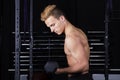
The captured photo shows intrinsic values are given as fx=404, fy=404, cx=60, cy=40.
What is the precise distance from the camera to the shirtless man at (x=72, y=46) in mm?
4512

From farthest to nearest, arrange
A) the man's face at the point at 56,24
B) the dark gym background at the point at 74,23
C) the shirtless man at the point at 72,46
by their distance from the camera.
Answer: the dark gym background at the point at 74,23 → the man's face at the point at 56,24 → the shirtless man at the point at 72,46

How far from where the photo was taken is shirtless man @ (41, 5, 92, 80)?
A: 4.51 m

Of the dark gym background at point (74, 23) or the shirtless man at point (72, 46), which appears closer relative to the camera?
the shirtless man at point (72, 46)

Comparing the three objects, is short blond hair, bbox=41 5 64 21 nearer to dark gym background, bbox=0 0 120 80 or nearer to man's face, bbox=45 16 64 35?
man's face, bbox=45 16 64 35

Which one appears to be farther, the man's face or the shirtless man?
the man's face

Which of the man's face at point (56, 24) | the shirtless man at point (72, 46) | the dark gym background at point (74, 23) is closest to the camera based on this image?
the shirtless man at point (72, 46)

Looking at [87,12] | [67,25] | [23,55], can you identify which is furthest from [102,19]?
[67,25]

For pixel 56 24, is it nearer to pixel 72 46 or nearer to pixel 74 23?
pixel 72 46

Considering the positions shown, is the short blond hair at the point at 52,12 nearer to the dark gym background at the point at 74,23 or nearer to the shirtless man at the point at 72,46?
the shirtless man at the point at 72,46

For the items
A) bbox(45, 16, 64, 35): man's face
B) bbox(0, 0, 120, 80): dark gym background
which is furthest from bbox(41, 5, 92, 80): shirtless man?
bbox(0, 0, 120, 80): dark gym background

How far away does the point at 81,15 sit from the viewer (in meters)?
8.18

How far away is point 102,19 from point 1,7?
206 cm

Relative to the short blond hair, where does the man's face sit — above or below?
below

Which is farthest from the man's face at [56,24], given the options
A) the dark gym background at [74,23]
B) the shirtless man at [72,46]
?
the dark gym background at [74,23]
